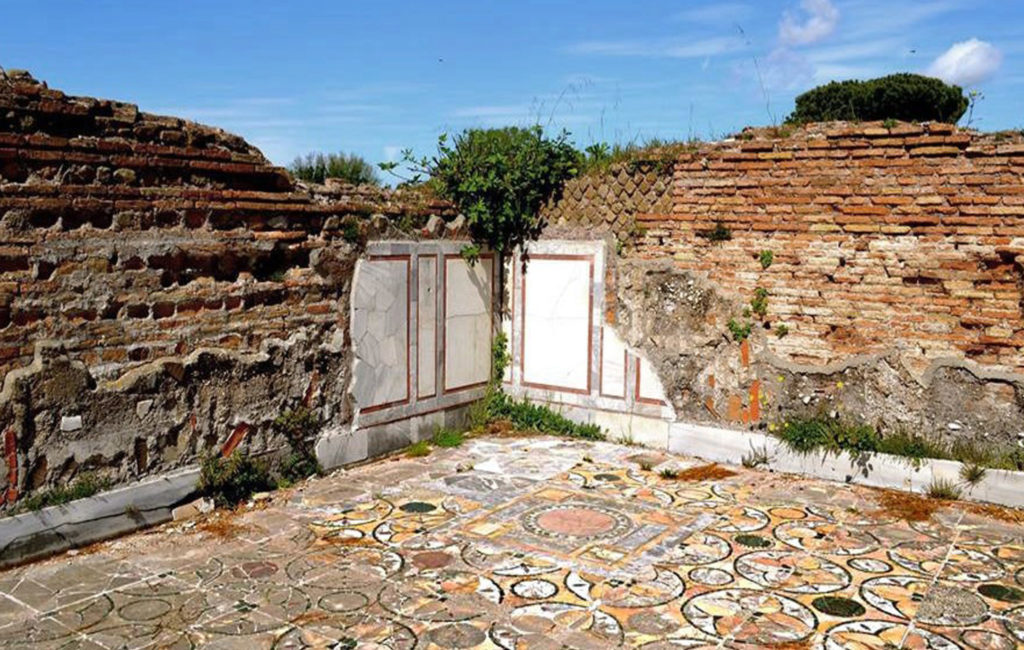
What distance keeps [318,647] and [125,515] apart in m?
2.32

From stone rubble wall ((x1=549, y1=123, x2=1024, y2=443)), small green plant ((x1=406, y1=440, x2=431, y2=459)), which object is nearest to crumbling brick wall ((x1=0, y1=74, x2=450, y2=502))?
small green plant ((x1=406, y1=440, x2=431, y2=459))

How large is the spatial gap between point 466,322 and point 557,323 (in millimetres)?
911

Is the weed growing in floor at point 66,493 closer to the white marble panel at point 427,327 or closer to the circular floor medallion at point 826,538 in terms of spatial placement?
the white marble panel at point 427,327

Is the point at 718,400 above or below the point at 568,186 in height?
below

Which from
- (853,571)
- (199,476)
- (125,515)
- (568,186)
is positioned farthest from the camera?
(568,186)

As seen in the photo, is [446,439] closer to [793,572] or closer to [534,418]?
[534,418]

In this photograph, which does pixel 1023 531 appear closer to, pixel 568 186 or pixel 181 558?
pixel 568 186

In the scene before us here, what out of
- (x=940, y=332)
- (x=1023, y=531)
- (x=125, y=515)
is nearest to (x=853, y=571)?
(x=1023, y=531)

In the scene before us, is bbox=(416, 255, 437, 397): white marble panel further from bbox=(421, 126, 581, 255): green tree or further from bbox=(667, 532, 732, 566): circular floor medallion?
bbox=(667, 532, 732, 566): circular floor medallion

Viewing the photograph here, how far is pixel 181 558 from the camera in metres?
5.61

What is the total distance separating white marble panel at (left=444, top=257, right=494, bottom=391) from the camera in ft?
28.8

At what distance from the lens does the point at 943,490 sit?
6.89 metres

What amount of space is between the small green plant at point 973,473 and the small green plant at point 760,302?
6.58ft

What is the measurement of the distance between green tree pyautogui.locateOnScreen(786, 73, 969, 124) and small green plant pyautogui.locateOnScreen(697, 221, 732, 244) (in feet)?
41.0
